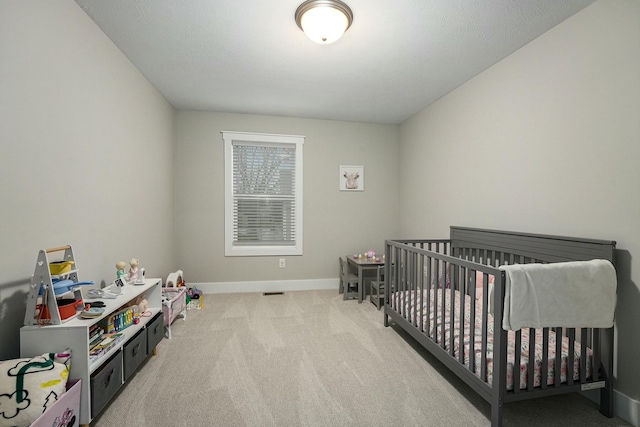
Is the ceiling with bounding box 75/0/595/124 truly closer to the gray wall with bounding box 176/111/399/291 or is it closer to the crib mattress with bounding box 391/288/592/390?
the gray wall with bounding box 176/111/399/291

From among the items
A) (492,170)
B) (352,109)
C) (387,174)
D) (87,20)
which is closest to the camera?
(87,20)

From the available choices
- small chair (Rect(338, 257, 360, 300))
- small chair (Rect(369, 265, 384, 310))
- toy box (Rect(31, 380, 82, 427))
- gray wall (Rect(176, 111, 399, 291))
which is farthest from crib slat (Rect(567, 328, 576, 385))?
gray wall (Rect(176, 111, 399, 291))

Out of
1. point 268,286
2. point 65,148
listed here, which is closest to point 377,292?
point 268,286

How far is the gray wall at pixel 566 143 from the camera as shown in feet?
5.03

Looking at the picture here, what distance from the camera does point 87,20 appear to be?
72.6 inches

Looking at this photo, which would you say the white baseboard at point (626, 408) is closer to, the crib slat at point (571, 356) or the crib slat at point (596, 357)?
the crib slat at point (596, 357)

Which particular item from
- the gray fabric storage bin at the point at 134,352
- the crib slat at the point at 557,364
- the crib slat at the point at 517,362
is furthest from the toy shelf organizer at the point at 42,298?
the crib slat at the point at 557,364

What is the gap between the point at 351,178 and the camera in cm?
404

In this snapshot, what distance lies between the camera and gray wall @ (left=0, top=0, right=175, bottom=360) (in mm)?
1324

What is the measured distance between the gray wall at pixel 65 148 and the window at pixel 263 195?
3.71ft

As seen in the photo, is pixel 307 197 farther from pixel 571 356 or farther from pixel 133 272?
pixel 571 356

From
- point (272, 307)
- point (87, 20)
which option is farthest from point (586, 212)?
point (87, 20)

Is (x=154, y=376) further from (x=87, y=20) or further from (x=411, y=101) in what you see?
(x=411, y=101)

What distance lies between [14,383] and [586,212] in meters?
2.93
